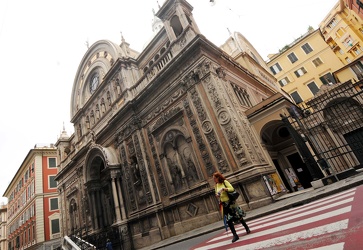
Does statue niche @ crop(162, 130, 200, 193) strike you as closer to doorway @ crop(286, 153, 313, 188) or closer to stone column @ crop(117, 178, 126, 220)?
stone column @ crop(117, 178, 126, 220)

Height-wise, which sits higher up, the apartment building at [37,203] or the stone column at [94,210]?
the apartment building at [37,203]

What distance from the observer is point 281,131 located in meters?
15.3

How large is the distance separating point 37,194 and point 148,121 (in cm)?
2889

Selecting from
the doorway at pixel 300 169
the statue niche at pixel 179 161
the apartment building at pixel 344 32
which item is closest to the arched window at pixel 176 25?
the statue niche at pixel 179 161

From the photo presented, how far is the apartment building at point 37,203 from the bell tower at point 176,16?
30650mm

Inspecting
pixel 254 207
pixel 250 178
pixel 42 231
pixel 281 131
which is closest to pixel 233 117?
pixel 250 178

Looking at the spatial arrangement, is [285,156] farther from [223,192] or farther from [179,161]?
[223,192]

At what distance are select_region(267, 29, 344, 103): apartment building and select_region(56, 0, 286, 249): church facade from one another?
14.5 m

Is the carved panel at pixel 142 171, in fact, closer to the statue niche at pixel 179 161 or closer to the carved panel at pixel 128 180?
the carved panel at pixel 128 180

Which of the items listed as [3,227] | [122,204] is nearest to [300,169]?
[122,204]

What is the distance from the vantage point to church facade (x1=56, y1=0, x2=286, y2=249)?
1077cm

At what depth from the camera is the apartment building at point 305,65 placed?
1212 inches

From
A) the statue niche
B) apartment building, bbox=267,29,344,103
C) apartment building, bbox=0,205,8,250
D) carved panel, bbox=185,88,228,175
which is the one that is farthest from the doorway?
apartment building, bbox=0,205,8,250

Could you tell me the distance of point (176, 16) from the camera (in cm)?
1504
